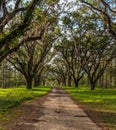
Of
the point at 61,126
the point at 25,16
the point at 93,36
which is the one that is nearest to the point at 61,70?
the point at 93,36

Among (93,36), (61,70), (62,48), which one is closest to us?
(93,36)

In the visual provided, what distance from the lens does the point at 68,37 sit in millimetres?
59188

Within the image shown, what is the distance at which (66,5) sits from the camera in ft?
119

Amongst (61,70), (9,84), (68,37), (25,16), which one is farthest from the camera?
(9,84)

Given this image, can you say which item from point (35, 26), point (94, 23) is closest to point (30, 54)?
point (94, 23)

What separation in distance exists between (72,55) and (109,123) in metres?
53.7

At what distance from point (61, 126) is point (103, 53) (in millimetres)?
47116

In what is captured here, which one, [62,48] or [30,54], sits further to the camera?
[62,48]

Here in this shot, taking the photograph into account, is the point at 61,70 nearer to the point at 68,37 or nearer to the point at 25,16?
the point at 68,37

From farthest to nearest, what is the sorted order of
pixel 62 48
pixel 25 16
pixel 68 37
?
pixel 62 48, pixel 68 37, pixel 25 16

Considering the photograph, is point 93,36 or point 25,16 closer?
point 25,16

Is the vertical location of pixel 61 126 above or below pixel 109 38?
below

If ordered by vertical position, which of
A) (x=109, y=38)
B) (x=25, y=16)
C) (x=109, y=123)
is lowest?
(x=109, y=123)

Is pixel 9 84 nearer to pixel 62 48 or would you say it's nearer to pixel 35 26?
pixel 62 48
